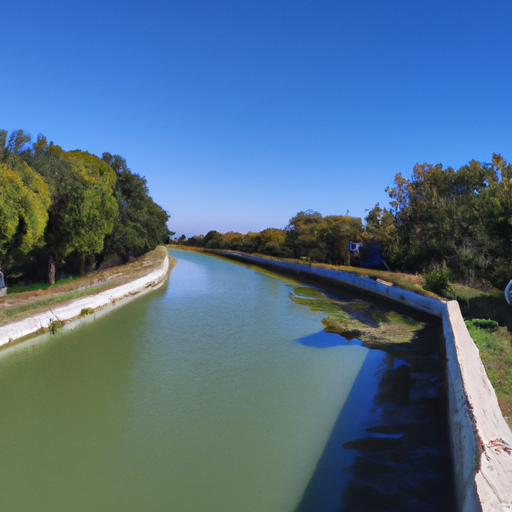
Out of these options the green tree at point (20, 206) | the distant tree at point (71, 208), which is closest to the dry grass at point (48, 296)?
the green tree at point (20, 206)

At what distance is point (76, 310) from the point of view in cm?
1073

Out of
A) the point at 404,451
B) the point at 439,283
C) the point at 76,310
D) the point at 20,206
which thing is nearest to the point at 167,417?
the point at 404,451

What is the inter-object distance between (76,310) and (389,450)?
8.86m

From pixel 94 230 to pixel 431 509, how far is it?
616 inches

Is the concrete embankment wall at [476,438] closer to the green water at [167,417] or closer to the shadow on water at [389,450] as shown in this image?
the shadow on water at [389,450]

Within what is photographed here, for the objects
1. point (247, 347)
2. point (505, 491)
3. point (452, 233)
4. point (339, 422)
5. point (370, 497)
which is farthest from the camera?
point (452, 233)

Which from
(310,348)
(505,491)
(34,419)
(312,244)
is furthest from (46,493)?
(312,244)

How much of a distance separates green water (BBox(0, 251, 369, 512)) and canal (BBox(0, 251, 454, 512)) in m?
0.02

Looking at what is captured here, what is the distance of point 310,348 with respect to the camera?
872 centimetres

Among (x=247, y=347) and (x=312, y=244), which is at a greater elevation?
(x=312, y=244)

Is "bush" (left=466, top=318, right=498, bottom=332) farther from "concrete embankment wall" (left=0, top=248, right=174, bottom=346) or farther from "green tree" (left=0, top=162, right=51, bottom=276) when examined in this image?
"green tree" (left=0, top=162, right=51, bottom=276)

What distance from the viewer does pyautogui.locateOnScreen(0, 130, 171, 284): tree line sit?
440 inches

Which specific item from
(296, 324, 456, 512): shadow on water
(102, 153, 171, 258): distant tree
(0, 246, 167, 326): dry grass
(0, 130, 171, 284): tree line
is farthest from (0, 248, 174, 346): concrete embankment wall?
(296, 324, 456, 512): shadow on water

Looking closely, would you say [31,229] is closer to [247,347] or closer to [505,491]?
[247,347]
